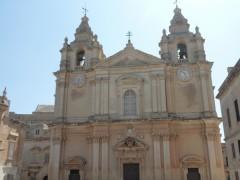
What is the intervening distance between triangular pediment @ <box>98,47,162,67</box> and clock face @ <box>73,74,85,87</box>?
1.95 m

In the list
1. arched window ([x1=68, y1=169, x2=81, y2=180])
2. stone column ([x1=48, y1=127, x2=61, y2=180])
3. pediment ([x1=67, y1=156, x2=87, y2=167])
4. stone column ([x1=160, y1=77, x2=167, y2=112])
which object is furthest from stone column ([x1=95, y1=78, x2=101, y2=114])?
stone column ([x1=160, y1=77, x2=167, y2=112])

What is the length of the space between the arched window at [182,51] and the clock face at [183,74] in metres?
1.69

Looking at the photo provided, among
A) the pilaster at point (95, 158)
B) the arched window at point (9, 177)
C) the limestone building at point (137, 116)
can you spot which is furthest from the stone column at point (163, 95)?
the arched window at point (9, 177)

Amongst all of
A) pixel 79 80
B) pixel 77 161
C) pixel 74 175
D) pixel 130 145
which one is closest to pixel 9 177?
pixel 74 175

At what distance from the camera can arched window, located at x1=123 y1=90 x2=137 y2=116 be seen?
23.0 metres

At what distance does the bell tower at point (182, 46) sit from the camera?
79.8 ft

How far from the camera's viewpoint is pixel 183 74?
23.6 metres

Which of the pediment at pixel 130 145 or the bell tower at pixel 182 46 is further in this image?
the bell tower at pixel 182 46

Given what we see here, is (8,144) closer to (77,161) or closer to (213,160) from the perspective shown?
(77,161)

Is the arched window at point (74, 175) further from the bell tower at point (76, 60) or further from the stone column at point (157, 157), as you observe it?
the stone column at point (157, 157)

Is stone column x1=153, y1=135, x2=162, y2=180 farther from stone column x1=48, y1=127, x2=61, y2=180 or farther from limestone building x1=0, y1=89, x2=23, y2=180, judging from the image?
limestone building x1=0, y1=89, x2=23, y2=180

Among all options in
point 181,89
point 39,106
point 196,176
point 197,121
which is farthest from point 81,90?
point 39,106

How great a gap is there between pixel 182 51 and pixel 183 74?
2731 millimetres

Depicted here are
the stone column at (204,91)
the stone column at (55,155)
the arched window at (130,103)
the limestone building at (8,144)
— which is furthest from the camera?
→ the arched window at (130,103)
